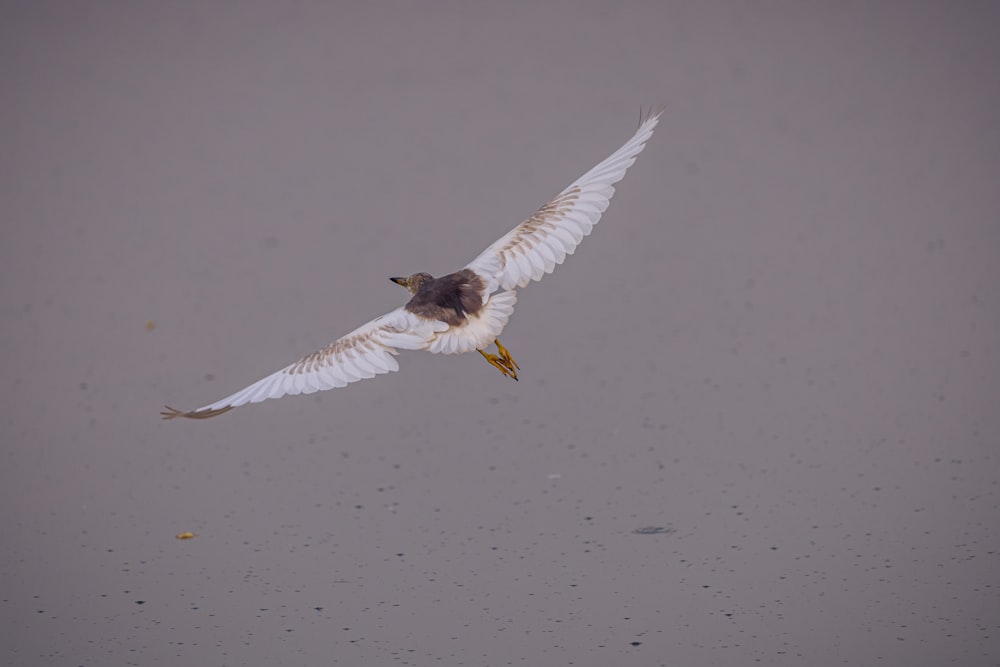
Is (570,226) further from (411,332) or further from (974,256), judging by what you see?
(974,256)

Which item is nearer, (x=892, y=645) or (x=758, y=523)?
(x=892, y=645)

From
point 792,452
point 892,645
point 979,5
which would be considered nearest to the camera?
point 892,645

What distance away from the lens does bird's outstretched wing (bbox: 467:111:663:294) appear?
7.93 feet

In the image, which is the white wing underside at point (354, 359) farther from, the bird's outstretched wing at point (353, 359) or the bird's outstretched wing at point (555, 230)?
the bird's outstretched wing at point (555, 230)

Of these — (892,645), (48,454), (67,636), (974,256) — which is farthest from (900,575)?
(48,454)

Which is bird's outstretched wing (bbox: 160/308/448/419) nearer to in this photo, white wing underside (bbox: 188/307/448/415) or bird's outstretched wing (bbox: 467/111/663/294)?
white wing underside (bbox: 188/307/448/415)

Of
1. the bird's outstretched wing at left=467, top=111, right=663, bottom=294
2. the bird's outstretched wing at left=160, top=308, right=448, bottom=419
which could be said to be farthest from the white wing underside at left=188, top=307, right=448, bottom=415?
the bird's outstretched wing at left=467, top=111, right=663, bottom=294

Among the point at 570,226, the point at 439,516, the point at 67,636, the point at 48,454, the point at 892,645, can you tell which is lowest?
the point at 892,645

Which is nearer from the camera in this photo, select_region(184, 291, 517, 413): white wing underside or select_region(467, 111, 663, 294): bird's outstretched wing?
select_region(184, 291, 517, 413): white wing underside

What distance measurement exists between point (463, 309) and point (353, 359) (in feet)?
0.70

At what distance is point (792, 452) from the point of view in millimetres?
2814

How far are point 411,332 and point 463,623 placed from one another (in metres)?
0.54

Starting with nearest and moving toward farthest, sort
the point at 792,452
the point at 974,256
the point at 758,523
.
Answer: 1. the point at 758,523
2. the point at 792,452
3. the point at 974,256

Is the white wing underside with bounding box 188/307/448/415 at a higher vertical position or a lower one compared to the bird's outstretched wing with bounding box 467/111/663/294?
lower
